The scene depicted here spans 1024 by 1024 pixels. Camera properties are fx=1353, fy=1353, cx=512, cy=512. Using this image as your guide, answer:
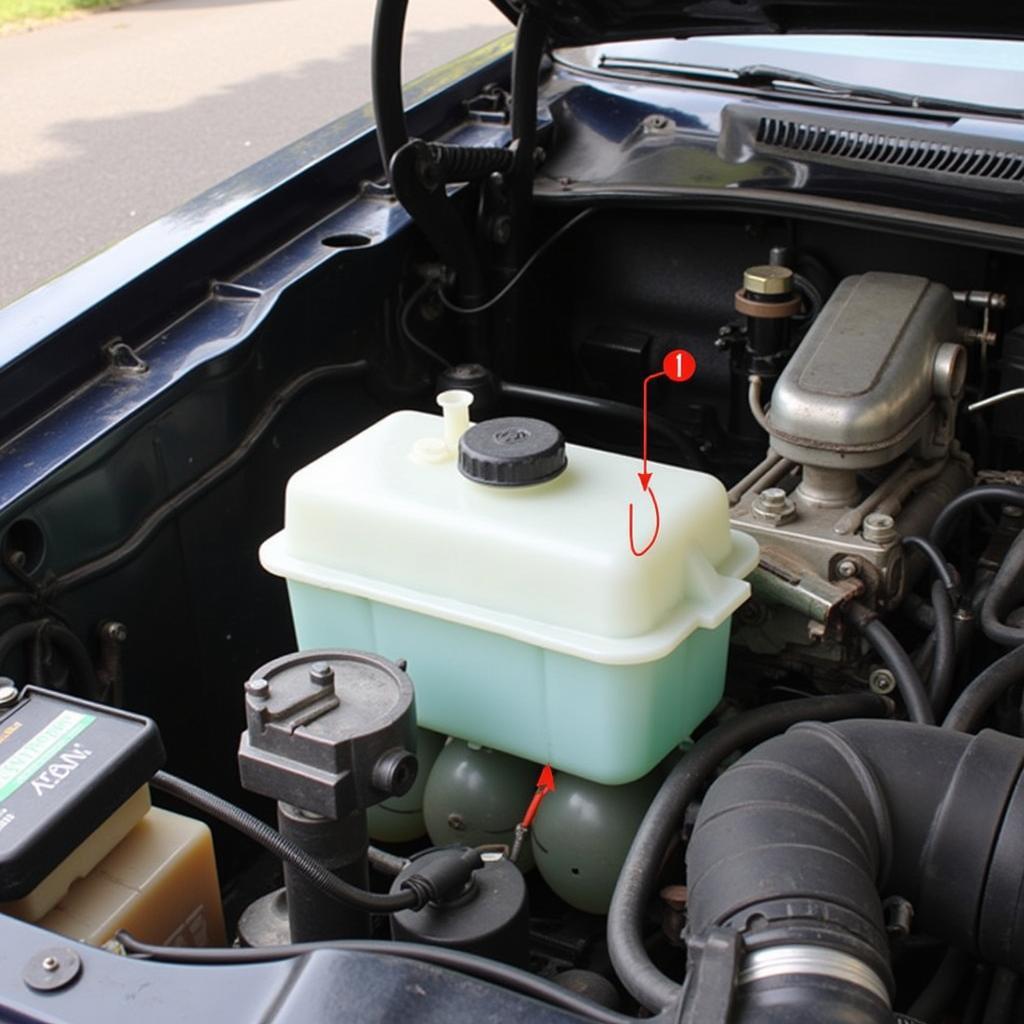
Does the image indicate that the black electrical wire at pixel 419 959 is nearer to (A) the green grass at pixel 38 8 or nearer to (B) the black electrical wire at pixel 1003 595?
(B) the black electrical wire at pixel 1003 595

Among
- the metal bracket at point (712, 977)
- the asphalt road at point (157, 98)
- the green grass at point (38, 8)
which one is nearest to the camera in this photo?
the metal bracket at point (712, 977)

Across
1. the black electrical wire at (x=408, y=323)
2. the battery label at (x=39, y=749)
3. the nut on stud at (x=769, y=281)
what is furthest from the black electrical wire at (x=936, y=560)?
the battery label at (x=39, y=749)

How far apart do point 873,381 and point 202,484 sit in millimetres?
695

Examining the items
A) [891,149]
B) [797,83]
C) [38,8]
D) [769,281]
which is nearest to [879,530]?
[769,281]

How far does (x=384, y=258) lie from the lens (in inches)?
64.7

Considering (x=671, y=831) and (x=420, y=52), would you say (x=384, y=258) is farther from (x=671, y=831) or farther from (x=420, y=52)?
(x=420, y=52)

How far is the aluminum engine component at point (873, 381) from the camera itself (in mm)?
1347

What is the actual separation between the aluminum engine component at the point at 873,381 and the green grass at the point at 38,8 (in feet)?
24.4

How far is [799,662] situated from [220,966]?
27.9 inches

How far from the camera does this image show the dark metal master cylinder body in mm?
965

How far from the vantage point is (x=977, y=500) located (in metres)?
1.37

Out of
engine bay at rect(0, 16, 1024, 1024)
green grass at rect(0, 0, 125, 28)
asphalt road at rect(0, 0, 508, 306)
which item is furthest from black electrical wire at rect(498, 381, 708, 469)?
green grass at rect(0, 0, 125, 28)

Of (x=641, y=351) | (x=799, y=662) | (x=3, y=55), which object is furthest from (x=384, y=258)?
(x=3, y=55)

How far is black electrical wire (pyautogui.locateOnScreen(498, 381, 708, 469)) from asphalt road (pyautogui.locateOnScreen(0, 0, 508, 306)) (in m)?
2.73
